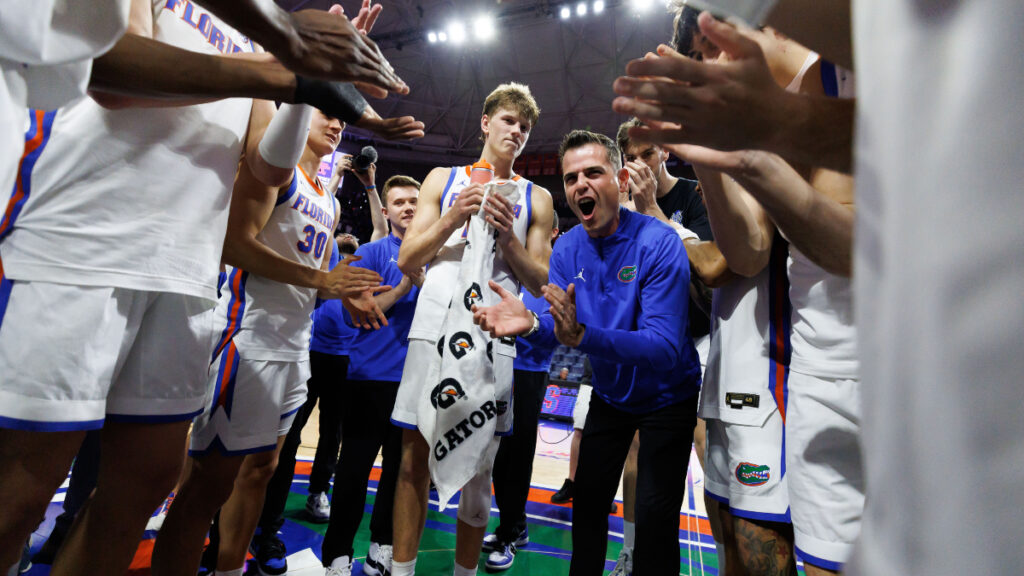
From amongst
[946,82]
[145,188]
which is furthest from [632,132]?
[145,188]

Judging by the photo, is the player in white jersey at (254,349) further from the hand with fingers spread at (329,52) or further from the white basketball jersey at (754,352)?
the white basketball jersey at (754,352)

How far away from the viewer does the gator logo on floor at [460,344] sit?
2178 mm

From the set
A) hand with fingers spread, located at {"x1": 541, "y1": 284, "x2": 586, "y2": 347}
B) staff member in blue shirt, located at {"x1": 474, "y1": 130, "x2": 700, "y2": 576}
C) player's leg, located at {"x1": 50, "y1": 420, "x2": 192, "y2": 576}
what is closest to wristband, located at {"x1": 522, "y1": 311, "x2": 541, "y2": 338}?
staff member in blue shirt, located at {"x1": 474, "y1": 130, "x2": 700, "y2": 576}

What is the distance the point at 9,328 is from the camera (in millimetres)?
1114

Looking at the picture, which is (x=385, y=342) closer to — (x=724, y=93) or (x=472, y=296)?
(x=472, y=296)

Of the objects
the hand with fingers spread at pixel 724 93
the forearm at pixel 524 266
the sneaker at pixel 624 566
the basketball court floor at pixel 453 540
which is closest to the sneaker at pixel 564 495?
the basketball court floor at pixel 453 540

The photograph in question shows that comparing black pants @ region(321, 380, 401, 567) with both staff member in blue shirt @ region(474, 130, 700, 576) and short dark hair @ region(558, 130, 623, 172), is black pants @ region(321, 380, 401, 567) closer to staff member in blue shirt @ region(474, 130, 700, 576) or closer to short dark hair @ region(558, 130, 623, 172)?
staff member in blue shirt @ region(474, 130, 700, 576)

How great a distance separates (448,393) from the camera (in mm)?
2137

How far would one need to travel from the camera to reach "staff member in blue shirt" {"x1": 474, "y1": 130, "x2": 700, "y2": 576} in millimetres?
1977

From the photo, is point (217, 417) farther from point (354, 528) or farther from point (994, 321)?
point (994, 321)

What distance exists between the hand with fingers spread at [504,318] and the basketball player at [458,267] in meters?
0.24

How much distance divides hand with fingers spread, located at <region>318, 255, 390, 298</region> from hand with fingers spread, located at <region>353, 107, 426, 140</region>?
2.15ft

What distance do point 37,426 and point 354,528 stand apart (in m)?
1.60

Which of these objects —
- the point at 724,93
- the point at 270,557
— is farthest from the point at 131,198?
the point at 270,557
